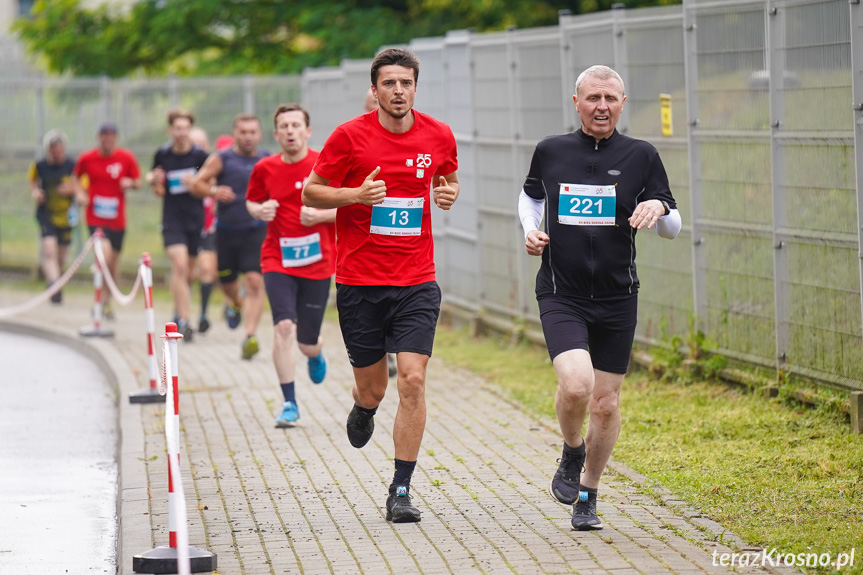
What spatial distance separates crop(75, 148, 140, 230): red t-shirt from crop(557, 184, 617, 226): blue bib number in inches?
458

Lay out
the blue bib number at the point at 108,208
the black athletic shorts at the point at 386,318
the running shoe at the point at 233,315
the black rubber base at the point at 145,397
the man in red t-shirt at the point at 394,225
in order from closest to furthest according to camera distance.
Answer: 1. the man in red t-shirt at the point at 394,225
2. the black athletic shorts at the point at 386,318
3. the black rubber base at the point at 145,397
4. the running shoe at the point at 233,315
5. the blue bib number at the point at 108,208

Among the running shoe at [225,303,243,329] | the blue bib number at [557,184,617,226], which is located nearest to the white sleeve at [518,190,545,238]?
the blue bib number at [557,184,617,226]

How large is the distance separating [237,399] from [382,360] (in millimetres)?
4197

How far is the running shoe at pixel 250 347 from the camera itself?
12.5 m

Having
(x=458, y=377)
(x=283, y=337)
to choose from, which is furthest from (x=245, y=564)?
(x=458, y=377)

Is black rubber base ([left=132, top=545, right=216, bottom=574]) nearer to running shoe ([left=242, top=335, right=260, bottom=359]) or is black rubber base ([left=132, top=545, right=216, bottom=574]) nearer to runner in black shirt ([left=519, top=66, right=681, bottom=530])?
runner in black shirt ([left=519, top=66, right=681, bottom=530])

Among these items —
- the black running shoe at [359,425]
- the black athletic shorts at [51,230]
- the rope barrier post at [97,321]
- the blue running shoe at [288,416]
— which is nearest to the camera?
the black running shoe at [359,425]

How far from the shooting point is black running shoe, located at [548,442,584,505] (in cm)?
667

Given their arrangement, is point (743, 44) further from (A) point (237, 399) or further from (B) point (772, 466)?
(A) point (237, 399)

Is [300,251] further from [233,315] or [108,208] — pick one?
[108,208]

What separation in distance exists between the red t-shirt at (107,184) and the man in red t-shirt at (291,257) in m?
7.75

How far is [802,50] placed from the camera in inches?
355

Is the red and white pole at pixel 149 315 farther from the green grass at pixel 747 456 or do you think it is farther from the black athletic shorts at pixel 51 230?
the black athletic shorts at pixel 51 230

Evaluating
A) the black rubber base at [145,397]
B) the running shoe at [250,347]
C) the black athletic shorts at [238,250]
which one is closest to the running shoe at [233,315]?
the black athletic shorts at [238,250]
